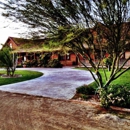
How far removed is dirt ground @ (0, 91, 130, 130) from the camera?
4555 mm

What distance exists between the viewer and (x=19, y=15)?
21.2 ft

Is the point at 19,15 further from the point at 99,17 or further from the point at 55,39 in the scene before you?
the point at 99,17

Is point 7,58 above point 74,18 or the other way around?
the other way around

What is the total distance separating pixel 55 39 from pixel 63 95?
2.87m

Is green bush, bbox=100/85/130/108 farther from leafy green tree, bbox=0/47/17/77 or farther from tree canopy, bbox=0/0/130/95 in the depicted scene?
leafy green tree, bbox=0/47/17/77

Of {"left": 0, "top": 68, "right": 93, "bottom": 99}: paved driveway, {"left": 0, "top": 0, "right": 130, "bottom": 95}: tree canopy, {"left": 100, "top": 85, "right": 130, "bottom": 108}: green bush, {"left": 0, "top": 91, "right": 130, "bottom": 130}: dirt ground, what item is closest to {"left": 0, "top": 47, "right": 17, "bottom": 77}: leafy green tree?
{"left": 0, "top": 68, "right": 93, "bottom": 99}: paved driveway

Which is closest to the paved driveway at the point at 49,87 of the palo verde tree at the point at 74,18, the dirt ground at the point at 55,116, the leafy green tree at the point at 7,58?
the dirt ground at the point at 55,116

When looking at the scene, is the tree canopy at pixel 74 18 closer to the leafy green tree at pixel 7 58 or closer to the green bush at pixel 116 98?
the green bush at pixel 116 98

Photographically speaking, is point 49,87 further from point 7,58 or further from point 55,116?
point 7,58

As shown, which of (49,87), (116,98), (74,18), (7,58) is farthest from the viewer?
(7,58)

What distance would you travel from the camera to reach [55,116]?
17.4 feet

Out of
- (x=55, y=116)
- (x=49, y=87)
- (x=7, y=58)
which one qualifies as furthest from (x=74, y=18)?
(x=7, y=58)

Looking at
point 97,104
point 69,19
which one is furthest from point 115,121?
point 69,19

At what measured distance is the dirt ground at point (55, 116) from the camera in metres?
4.55
